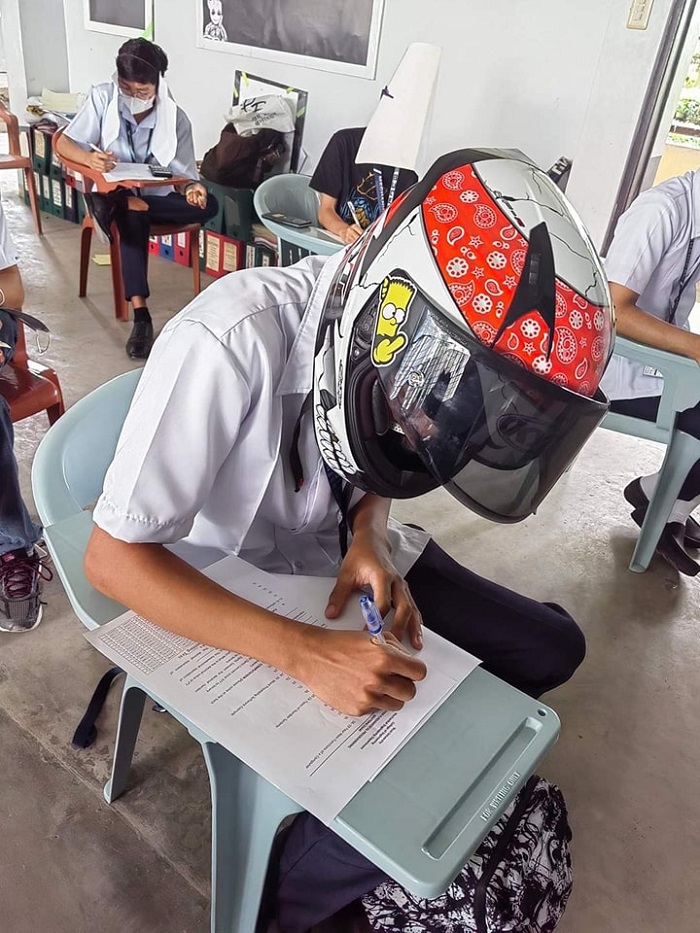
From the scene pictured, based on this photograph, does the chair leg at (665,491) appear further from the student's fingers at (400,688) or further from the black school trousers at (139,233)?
the black school trousers at (139,233)

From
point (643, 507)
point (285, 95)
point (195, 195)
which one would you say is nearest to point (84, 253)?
point (195, 195)

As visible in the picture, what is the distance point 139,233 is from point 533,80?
185 cm

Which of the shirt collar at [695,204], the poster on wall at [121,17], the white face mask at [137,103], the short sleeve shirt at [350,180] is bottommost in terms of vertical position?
the short sleeve shirt at [350,180]

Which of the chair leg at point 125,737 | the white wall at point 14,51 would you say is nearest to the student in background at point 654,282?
the chair leg at point 125,737

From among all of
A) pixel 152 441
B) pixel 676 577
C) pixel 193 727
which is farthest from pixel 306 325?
pixel 676 577

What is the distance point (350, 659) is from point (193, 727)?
192mm

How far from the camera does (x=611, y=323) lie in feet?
2.63

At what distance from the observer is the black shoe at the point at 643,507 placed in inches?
94.3

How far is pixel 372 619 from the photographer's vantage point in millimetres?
894

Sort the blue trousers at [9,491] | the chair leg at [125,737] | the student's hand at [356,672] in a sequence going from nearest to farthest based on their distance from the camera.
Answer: the student's hand at [356,672]
the chair leg at [125,737]
the blue trousers at [9,491]

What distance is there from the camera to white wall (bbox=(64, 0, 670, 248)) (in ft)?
9.49

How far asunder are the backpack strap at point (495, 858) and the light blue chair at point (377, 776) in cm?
30

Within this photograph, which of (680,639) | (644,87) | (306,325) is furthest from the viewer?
(644,87)

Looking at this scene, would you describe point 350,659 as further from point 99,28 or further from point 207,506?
point 99,28
